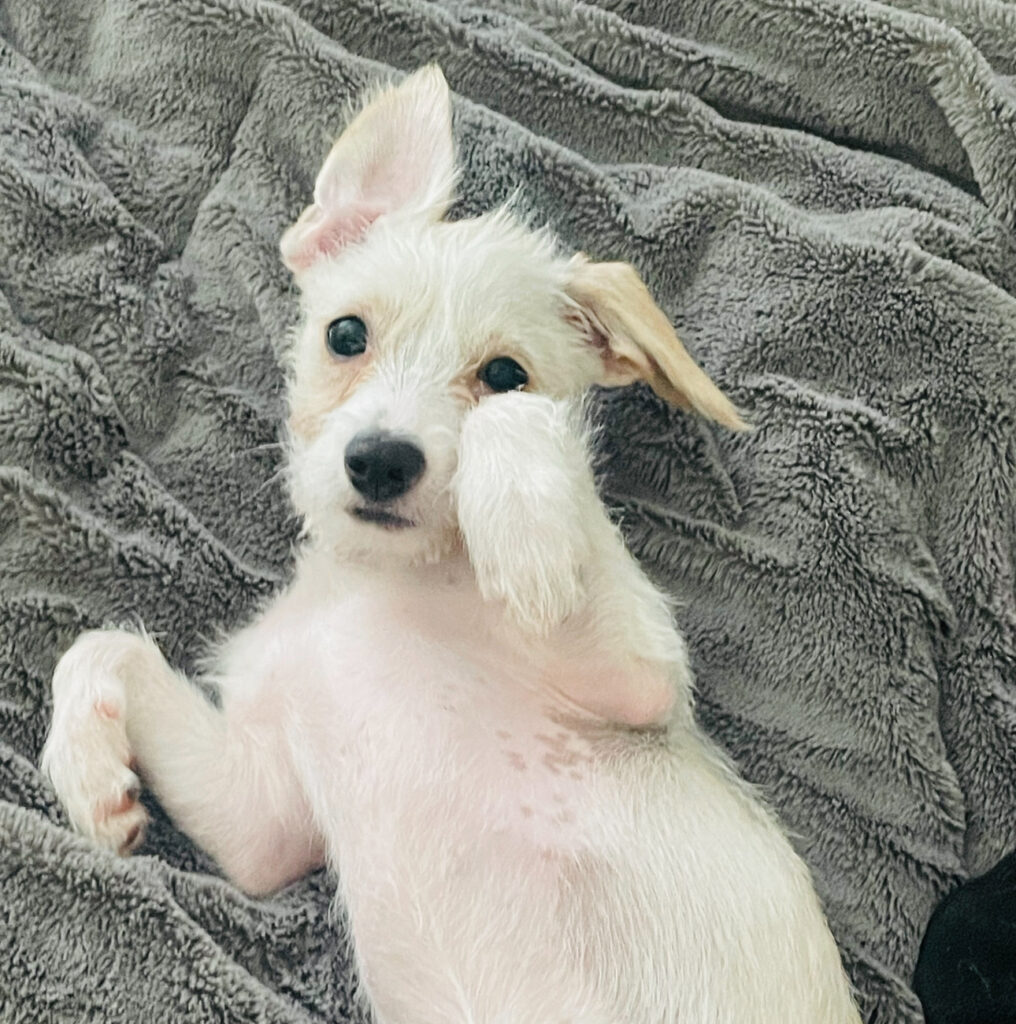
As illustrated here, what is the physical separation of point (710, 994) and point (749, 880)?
148 millimetres

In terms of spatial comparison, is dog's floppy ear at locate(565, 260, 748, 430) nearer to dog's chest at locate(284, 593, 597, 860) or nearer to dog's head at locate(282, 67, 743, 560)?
dog's head at locate(282, 67, 743, 560)

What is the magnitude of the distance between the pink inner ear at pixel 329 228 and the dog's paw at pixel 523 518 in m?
0.57

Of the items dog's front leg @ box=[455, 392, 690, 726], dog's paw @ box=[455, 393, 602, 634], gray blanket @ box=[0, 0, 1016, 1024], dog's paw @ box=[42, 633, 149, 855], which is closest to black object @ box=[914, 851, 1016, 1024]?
gray blanket @ box=[0, 0, 1016, 1024]

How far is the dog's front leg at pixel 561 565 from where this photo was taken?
1.28 metres

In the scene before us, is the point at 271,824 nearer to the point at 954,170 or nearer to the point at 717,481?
the point at 717,481

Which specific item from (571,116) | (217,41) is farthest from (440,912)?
(217,41)

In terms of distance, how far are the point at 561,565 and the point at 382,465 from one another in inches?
10.2

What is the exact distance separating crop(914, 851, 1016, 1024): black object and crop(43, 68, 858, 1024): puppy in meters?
0.15

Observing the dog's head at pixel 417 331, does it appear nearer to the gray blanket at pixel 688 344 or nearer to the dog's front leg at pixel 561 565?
the dog's front leg at pixel 561 565

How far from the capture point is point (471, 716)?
1.44 m

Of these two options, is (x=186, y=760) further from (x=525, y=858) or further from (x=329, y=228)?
(x=329, y=228)

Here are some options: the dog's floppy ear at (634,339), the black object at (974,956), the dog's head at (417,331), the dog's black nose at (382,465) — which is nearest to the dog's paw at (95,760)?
the dog's head at (417,331)

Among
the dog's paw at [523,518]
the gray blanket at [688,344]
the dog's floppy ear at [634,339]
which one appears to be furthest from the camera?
the gray blanket at [688,344]

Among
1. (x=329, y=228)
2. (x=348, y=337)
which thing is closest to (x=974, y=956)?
(x=348, y=337)
